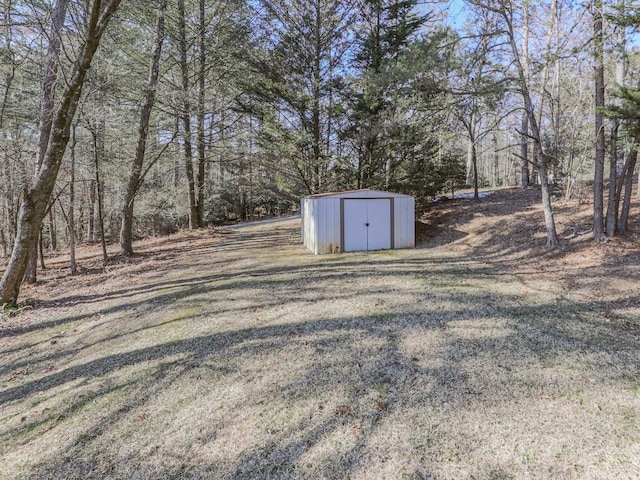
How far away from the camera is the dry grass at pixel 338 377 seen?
2422mm

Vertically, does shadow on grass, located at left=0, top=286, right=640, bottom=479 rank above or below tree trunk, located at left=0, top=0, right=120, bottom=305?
below

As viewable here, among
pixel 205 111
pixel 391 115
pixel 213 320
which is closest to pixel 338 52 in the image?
pixel 391 115

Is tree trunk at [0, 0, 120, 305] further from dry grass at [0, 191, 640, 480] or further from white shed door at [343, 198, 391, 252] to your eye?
white shed door at [343, 198, 391, 252]

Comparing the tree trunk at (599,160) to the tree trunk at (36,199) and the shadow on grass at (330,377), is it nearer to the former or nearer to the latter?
the shadow on grass at (330,377)

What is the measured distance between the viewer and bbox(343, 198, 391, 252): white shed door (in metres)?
9.90

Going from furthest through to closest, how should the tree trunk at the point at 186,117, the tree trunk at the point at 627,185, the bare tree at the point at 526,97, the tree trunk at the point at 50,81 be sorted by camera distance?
the tree trunk at the point at 186,117
the bare tree at the point at 526,97
the tree trunk at the point at 627,185
the tree trunk at the point at 50,81

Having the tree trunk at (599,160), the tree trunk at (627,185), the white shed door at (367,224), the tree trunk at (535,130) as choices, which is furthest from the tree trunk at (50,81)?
the tree trunk at (627,185)

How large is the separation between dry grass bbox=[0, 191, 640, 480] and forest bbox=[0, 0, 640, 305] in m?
2.52

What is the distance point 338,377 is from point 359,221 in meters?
6.93

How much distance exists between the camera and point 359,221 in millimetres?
9977

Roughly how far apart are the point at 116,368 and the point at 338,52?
11.4 metres

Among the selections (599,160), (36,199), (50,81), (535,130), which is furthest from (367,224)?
(50,81)

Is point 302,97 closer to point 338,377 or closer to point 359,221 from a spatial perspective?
point 359,221

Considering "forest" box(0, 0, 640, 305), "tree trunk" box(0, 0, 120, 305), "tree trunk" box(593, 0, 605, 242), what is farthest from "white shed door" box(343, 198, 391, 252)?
"tree trunk" box(0, 0, 120, 305)
